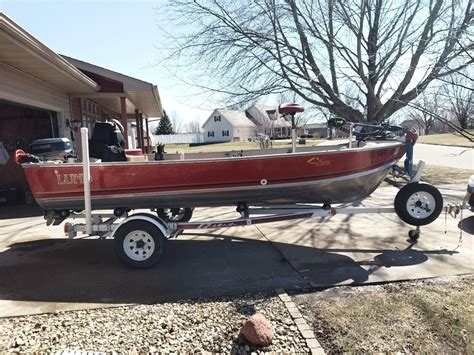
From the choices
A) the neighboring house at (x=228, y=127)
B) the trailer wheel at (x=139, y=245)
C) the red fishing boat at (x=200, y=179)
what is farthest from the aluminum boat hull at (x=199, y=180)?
the neighboring house at (x=228, y=127)

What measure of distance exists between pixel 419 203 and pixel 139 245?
3.73 metres

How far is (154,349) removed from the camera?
280cm

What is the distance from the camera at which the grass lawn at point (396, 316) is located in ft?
9.08

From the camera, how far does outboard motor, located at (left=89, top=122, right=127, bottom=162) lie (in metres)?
5.23

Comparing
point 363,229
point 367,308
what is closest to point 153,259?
point 367,308

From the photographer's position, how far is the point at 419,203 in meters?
4.96

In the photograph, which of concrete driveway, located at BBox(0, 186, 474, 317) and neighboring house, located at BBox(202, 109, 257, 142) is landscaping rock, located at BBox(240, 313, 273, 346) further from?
neighboring house, located at BBox(202, 109, 257, 142)

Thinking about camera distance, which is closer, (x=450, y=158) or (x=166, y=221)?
(x=166, y=221)

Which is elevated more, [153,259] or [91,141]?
[91,141]

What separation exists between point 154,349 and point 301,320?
123cm

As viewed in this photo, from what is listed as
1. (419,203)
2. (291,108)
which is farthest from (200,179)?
(419,203)

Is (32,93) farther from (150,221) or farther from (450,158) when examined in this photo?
(450,158)

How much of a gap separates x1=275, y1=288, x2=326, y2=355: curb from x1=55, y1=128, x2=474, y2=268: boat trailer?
137cm

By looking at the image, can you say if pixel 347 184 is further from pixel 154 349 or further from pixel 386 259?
pixel 154 349
